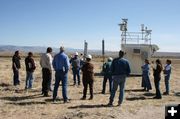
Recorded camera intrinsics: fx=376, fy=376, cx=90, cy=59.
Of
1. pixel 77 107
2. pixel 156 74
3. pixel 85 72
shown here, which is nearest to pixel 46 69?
pixel 85 72

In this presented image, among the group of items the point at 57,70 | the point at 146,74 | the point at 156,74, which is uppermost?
the point at 57,70

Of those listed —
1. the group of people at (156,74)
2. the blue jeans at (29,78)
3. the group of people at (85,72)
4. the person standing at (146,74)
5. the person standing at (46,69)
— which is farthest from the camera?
the person standing at (146,74)

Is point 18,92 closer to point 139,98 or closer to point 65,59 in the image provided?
point 65,59

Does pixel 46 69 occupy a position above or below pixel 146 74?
above

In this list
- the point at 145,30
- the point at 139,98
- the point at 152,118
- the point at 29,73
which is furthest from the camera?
the point at 145,30

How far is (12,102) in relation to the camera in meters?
14.2

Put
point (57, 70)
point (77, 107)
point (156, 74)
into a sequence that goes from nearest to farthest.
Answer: point (77, 107), point (57, 70), point (156, 74)

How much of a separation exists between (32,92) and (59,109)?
4.47m

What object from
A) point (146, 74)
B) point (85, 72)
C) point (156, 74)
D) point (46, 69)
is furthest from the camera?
point (146, 74)

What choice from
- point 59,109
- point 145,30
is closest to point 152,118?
point 59,109

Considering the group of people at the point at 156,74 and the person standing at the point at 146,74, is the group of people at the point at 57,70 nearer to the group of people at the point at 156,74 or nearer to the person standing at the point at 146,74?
the group of people at the point at 156,74

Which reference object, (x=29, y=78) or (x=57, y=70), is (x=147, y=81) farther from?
(x=57, y=70)

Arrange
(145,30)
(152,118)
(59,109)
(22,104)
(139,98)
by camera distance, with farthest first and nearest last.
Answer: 1. (145,30)
2. (139,98)
3. (22,104)
4. (59,109)
5. (152,118)

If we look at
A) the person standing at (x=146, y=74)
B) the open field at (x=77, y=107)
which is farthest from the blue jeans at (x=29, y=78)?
the person standing at (x=146, y=74)
